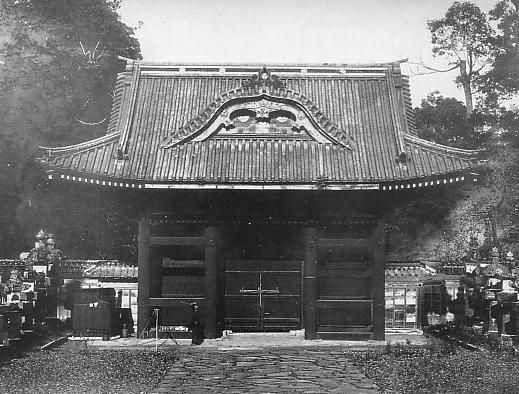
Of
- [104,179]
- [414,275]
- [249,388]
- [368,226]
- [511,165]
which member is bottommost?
[249,388]

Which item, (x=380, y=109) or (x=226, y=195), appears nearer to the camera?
(x=226, y=195)

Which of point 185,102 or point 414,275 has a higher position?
point 185,102

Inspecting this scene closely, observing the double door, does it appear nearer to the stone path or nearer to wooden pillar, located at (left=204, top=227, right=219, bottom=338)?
wooden pillar, located at (left=204, top=227, right=219, bottom=338)

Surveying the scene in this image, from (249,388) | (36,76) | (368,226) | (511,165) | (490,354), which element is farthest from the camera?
(36,76)

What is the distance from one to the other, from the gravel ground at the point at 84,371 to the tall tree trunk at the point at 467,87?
1430 centimetres

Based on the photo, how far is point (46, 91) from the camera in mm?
31625

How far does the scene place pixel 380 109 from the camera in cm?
1959

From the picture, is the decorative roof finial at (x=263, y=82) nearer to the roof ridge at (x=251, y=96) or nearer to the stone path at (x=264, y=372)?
the roof ridge at (x=251, y=96)

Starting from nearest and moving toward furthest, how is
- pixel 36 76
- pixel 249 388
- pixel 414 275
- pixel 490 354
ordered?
pixel 249 388, pixel 490 354, pixel 414 275, pixel 36 76

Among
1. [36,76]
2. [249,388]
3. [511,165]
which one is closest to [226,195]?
[249,388]

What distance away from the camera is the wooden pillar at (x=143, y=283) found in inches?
672

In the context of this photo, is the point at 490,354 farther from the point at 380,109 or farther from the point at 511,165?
the point at 511,165

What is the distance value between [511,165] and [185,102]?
14.6m

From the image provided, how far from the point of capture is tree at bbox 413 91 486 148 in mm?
31766
